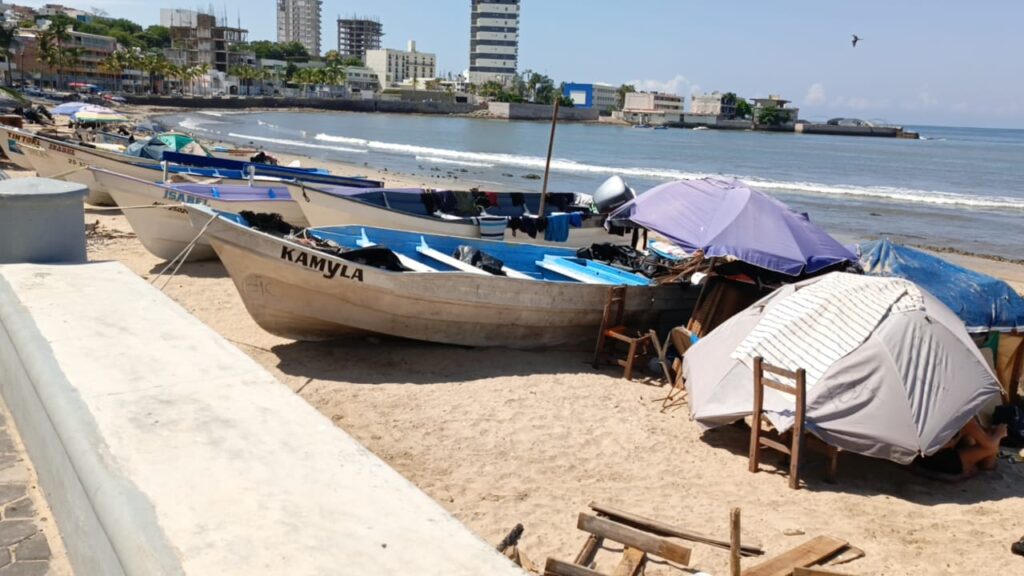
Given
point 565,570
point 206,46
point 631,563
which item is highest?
point 206,46

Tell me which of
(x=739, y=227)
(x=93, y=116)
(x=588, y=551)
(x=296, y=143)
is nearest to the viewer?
(x=588, y=551)

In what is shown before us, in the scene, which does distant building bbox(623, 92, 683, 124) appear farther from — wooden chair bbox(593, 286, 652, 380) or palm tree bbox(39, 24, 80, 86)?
wooden chair bbox(593, 286, 652, 380)

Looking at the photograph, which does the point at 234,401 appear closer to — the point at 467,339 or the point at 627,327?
the point at 467,339

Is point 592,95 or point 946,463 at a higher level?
point 592,95

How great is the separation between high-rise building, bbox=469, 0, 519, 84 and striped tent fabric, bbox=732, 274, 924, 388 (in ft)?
591

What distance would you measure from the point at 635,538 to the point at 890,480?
3.38 m

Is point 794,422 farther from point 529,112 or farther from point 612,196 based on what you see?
point 529,112

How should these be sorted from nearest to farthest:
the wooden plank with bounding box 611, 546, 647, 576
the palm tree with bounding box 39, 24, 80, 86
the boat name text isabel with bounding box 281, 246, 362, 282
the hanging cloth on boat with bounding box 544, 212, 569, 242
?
the wooden plank with bounding box 611, 546, 647, 576, the boat name text isabel with bounding box 281, 246, 362, 282, the hanging cloth on boat with bounding box 544, 212, 569, 242, the palm tree with bounding box 39, 24, 80, 86

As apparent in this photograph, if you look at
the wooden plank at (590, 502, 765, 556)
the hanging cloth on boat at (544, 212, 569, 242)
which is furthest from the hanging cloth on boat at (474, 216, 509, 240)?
the wooden plank at (590, 502, 765, 556)

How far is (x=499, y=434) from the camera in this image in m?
7.49

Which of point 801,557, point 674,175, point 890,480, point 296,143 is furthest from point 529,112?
point 801,557

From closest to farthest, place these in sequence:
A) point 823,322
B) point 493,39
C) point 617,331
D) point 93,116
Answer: point 823,322 < point 617,331 < point 93,116 < point 493,39

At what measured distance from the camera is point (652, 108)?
16338 cm

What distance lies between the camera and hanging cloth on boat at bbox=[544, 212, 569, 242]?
14.3m
